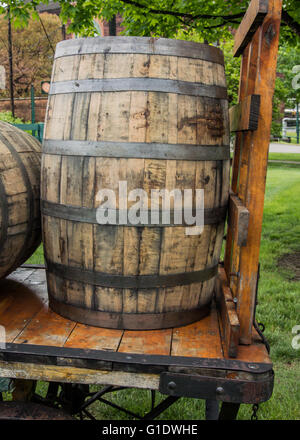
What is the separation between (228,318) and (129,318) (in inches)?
19.2

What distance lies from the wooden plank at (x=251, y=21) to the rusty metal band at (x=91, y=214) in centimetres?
86

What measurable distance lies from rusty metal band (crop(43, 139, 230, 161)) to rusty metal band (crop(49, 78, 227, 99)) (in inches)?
9.7

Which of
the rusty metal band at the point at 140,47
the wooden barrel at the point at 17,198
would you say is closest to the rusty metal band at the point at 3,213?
the wooden barrel at the point at 17,198

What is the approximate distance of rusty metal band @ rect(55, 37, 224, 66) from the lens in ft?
7.02

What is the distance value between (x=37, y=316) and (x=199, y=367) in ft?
3.13

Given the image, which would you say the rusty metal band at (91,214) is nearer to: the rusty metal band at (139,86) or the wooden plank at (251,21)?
the rusty metal band at (139,86)

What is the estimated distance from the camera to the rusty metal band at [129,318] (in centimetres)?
228

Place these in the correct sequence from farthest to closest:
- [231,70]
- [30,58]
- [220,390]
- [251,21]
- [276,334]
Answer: [30,58] < [231,70] < [276,334] < [251,21] < [220,390]

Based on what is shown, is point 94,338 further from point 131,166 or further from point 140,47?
point 140,47

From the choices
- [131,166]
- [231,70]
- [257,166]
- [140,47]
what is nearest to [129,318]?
[131,166]

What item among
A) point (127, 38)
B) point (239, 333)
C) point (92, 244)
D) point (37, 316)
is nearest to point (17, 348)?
point (37, 316)

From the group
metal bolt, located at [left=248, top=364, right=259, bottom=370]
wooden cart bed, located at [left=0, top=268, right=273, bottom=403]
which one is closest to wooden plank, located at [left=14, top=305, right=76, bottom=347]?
wooden cart bed, located at [left=0, top=268, right=273, bottom=403]

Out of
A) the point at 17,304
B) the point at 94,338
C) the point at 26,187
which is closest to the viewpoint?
the point at 94,338

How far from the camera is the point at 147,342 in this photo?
2166mm
